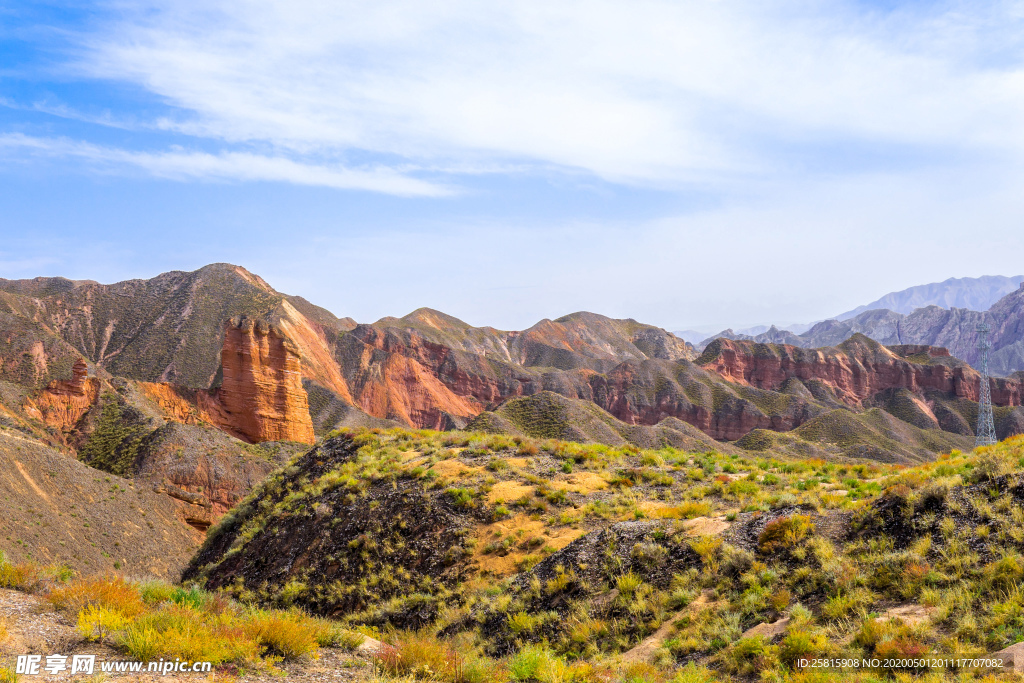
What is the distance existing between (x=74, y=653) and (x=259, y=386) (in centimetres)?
6058

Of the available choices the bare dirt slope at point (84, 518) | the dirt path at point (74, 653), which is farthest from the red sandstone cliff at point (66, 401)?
the dirt path at point (74, 653)

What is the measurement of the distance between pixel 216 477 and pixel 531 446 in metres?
38.6

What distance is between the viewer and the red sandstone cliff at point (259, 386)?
6300cm

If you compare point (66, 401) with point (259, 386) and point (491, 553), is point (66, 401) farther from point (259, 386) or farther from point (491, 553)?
point (491, 553)

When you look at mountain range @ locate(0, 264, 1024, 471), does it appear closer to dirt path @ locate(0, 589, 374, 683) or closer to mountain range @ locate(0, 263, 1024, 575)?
A: mountain range @ locate(0, 263, 1024, 575)

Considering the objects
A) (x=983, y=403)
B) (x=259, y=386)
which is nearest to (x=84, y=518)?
(x=259, y=386)

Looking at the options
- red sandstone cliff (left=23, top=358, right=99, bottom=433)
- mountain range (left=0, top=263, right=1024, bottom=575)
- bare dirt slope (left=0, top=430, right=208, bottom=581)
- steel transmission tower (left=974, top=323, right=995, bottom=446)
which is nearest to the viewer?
bare dirt slope (left=0, top=430, right=208, bottom=581)

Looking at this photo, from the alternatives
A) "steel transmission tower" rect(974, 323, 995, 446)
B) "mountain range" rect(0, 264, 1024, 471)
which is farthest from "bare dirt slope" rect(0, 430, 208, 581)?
"steel transmission tower" rect(974, 323, 995, 446)

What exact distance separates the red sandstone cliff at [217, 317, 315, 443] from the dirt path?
5752cm

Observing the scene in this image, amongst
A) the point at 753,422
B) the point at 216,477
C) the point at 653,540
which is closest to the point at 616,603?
the point at 653,540

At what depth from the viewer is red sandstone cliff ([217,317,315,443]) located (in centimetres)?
6300

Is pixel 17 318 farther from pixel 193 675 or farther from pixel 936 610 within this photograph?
pixel 936 610

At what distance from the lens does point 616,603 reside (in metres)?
12.0

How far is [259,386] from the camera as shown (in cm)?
6378
